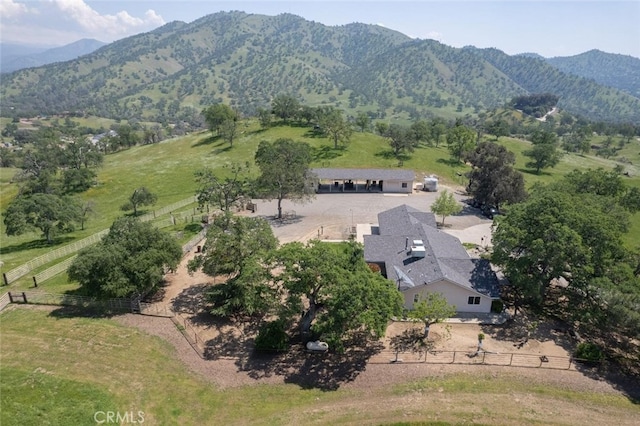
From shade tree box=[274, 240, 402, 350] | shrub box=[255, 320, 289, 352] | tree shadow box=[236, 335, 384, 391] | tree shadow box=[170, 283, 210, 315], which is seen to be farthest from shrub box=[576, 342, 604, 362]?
tree shadow box=[170, 283, 210, 315]

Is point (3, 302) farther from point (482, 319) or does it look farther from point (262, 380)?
point (482, 319)

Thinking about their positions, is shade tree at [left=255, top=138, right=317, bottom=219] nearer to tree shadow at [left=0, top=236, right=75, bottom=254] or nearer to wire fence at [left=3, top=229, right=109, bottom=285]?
wire fence at [left=3, top=229, right=109, bottom=285]

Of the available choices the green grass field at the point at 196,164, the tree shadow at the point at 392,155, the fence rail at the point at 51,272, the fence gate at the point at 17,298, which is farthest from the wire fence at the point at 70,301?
the tree shadow at the point at 392,155

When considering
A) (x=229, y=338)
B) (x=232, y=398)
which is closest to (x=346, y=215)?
(x=229, y=338)

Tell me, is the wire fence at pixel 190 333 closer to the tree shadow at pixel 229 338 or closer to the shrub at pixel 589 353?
the tree shadow at pixel 229 338

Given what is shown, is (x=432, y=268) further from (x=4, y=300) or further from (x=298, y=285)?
(x=4, y=300)

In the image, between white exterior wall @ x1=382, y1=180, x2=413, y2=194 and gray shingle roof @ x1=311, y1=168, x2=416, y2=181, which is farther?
white exterior wall @ x1=382, y1=180, x2=413, y2=194
